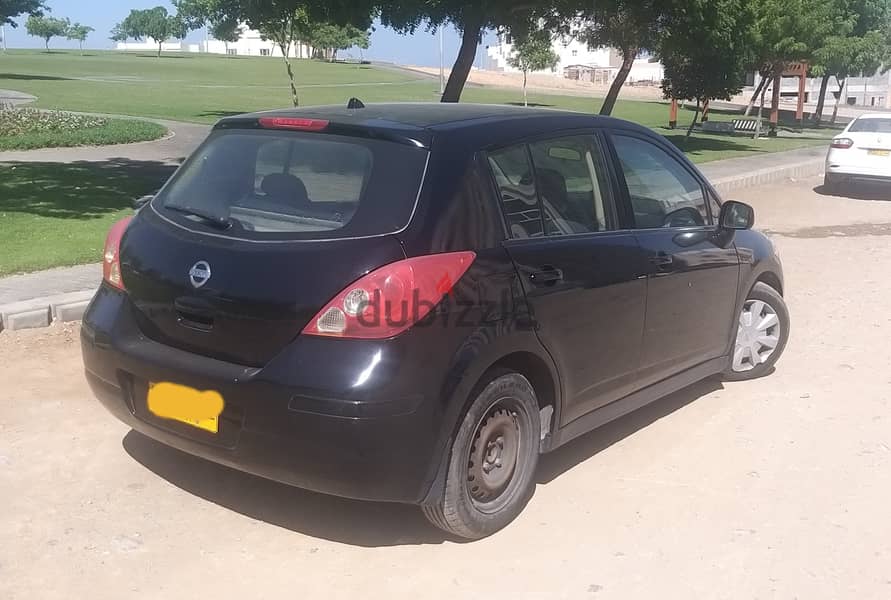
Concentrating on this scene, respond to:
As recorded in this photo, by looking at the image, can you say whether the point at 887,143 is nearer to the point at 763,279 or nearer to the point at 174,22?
the point at 763,279

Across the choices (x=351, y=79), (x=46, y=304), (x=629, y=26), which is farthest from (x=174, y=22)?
(x=46, y=304)

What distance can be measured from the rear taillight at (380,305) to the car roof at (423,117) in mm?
610

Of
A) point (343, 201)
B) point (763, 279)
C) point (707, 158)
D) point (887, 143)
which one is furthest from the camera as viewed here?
point (707, 158)

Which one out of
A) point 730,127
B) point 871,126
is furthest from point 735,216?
point 730,127

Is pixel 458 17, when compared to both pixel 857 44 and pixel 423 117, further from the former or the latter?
pixel 857 44

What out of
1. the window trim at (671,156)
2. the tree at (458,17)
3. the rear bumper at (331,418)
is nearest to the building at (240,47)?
the tree at (458,17)

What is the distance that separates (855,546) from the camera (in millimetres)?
3859

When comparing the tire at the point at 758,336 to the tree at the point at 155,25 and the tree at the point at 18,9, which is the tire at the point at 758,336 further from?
the tree at the point at 155,25

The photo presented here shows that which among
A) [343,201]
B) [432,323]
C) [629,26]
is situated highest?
[629,26]

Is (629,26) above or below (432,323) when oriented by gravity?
above

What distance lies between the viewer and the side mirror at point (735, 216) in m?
5.12

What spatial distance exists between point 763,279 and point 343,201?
3262 millimetres

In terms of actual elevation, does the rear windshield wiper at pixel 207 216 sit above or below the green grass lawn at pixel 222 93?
above

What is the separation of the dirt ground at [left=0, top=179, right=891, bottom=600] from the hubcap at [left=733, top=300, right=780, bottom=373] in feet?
0.95
